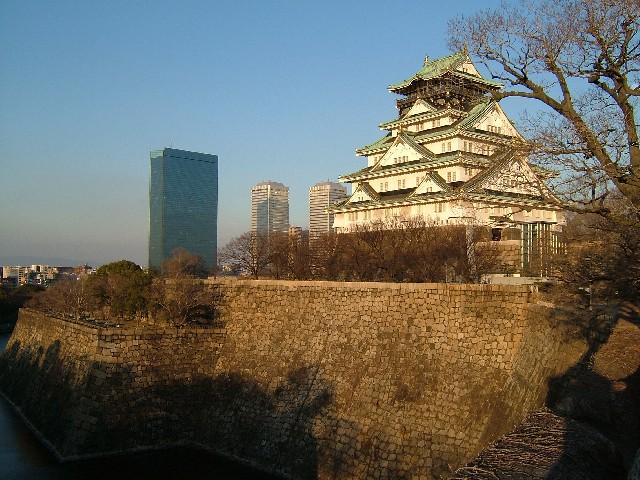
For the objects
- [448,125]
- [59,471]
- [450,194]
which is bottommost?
[59,471]

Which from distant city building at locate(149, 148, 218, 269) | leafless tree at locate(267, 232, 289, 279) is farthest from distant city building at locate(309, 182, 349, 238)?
leafless tree at locate(267, 232, 289, 279)

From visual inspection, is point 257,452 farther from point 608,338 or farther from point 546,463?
point 546,463

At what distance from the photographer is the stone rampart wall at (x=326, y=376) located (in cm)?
1345

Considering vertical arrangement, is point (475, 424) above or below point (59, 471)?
above

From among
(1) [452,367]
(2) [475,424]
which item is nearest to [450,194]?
(1) [452,367]

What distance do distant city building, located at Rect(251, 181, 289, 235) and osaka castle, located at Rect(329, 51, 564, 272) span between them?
116m

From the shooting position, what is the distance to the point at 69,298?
32.2 meters

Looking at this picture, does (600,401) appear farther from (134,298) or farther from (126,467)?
(134,298)

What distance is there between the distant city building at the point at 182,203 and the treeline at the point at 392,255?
353ft

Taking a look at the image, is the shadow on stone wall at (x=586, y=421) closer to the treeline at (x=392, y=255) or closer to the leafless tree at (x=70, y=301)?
the treeline at (x=392, y=255)

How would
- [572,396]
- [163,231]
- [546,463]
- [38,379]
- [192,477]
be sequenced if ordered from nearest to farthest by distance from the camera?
[546,463]
[572,396]
[192,477]
[38,379]
[163,231]

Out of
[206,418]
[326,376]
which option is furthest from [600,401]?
[206,418]

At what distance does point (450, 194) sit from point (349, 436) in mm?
14720

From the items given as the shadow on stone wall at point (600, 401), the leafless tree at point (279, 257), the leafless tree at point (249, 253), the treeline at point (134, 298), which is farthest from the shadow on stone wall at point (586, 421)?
the leafless tree at point (249, 253)
